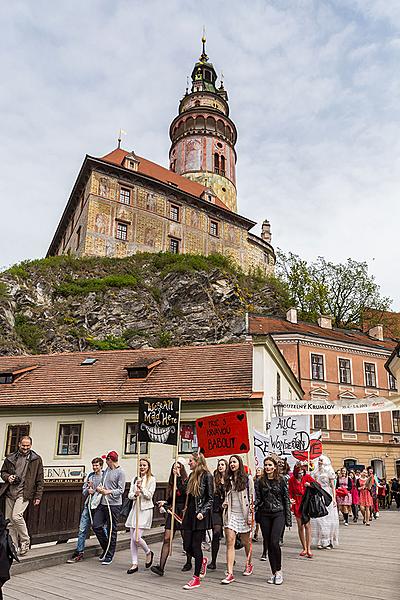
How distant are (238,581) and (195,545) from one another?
31.1 inches

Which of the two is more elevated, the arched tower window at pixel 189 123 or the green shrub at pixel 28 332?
the arched tower window at pixel 189 123

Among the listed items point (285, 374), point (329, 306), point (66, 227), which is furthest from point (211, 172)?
point (285, 374)

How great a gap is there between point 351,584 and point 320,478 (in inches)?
148

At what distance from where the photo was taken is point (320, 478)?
11.3 meters

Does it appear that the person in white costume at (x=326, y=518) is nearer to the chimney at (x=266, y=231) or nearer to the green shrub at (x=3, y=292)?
the green shrub at (x=3, y=292)

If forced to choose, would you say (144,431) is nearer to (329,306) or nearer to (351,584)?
(351,584)

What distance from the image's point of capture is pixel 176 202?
55.4m

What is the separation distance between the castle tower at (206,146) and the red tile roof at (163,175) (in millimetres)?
3119

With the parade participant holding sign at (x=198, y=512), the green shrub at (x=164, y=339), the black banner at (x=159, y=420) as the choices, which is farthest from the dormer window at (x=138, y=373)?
the green shrub at (x=164, y=339)

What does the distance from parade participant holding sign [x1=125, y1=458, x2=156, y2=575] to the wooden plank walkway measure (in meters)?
0.36

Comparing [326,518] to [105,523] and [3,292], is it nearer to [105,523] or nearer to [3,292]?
[105,523]

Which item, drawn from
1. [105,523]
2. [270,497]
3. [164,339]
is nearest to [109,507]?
[105,523]

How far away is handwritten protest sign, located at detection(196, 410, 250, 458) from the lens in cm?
952

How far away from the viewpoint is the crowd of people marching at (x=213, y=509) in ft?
25.6
